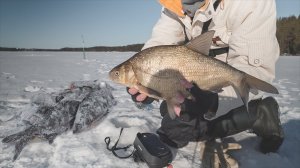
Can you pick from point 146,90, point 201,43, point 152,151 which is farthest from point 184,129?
point 201,43

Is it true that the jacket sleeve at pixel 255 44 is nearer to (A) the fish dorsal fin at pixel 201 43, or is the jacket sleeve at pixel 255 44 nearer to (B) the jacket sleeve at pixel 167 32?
(A) the fish dorsal fin at pixel 201 43

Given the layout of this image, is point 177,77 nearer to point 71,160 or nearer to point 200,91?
point 200,91

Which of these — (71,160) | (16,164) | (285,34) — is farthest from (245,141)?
(285,34)

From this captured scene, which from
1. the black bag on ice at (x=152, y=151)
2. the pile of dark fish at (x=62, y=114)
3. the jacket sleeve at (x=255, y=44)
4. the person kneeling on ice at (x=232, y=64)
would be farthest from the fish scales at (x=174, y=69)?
the pile of dark fish at (x=62, y=114)

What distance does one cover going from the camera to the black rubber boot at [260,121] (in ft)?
10.4

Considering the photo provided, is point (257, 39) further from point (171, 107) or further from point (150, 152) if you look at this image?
point (150, 152)

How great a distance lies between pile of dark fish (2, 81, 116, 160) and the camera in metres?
3.27

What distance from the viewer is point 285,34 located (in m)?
65.1

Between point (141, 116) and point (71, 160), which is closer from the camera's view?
point (71, 160)

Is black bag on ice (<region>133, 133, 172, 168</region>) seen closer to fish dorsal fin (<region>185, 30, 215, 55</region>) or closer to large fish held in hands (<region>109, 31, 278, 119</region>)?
large fish held in hands (<region>109, 31, 278, 119</region>)

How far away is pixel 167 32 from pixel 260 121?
1.48 m

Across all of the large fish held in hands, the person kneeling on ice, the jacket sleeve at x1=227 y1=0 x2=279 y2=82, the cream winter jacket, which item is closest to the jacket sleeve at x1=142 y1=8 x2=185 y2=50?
the person kneeling on ice

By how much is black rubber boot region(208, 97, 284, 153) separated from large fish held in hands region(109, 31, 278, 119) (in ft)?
2.96

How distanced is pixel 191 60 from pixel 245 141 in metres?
1.78
